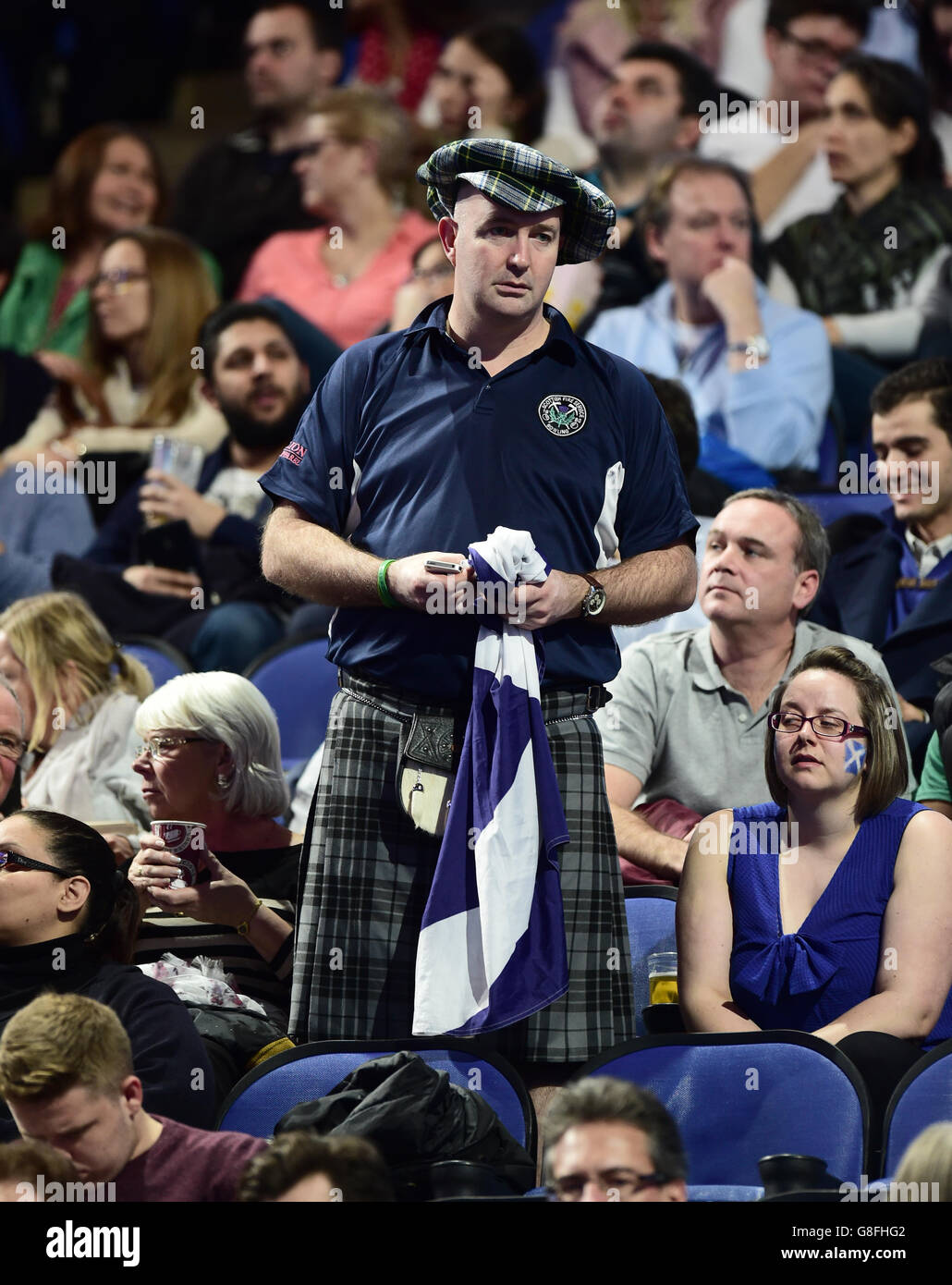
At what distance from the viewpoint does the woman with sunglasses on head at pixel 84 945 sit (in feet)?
8.98

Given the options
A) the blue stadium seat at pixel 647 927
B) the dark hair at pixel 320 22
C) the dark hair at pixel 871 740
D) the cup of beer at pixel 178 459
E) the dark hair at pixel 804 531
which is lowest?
the blue stadium seat at pixel 647 927

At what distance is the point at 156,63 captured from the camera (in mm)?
7301

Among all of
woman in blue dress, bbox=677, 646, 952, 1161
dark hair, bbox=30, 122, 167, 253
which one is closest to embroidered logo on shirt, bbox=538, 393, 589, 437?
woman in blue dress, bbox=677, 646, 952, 1161

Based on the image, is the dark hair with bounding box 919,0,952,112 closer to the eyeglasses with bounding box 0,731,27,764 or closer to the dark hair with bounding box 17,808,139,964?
the eyeglasses with bounding box 0,731,27,764

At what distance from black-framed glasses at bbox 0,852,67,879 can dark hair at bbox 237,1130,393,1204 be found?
0.84m

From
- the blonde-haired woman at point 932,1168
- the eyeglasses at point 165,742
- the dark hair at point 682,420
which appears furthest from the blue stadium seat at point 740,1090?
the dark hair at point 682,420

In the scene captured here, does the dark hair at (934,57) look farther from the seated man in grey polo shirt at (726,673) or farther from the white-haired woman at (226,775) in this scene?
the white-haired woman at (226,775)

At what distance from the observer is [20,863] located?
2.92m

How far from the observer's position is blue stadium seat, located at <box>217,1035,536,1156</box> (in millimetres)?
2684

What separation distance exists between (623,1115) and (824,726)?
1.10 meters

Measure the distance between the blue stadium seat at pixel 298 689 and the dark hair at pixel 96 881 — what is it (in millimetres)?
1480
